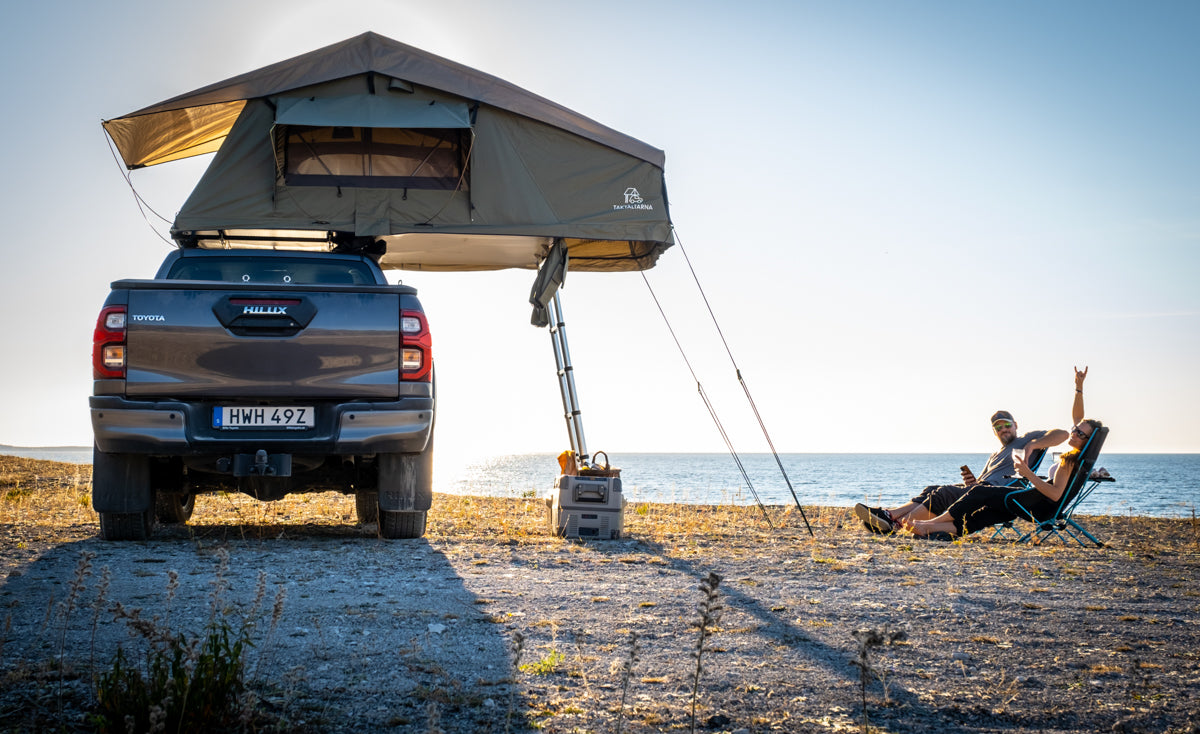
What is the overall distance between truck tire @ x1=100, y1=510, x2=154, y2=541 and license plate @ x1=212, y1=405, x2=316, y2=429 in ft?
3.59

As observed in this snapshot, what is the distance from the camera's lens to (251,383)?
5840 mm

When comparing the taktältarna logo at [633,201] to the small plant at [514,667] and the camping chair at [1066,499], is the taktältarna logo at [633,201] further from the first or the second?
the small plant at [514,667]

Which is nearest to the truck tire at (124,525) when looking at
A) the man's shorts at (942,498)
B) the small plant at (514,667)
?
the small plant at (514,667)

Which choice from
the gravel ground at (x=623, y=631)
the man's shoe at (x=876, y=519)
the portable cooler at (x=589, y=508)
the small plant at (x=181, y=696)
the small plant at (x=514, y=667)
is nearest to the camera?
the small plant at (x=181, y=696)

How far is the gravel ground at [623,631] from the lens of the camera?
9.45 ft

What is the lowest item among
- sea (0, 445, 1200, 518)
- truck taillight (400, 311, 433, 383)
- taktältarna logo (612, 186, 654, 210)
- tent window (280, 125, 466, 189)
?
sea (0, 445, 1200, 518)

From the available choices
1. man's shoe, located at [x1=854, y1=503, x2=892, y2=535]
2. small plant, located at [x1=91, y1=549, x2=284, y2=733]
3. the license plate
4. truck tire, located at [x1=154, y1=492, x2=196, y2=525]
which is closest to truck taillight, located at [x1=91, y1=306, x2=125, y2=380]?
the license plate

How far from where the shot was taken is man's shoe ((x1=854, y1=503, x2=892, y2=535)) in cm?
884

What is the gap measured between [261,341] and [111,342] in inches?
34.4

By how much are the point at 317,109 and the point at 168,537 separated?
366 centimetres

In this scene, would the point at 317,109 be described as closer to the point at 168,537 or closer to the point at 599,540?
the point at 168,537

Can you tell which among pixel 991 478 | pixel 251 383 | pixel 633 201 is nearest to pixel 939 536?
pixel 991 478

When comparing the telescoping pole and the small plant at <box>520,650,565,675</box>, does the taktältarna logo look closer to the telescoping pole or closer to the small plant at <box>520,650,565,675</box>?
the telescoping pole

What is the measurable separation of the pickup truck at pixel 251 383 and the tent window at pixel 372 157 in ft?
7.83
